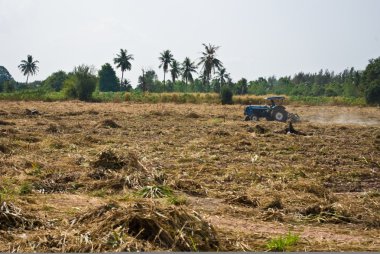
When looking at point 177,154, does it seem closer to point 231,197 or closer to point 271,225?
point 231,197

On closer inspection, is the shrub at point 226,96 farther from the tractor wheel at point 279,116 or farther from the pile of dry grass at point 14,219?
the pile of dry grass at point 14,219

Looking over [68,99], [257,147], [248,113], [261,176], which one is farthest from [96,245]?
[68,99]

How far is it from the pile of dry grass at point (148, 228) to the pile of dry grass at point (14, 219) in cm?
49

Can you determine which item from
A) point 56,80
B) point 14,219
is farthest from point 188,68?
point 14,219

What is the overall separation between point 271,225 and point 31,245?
2.98m

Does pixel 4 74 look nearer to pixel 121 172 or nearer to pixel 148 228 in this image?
pixel 121 172

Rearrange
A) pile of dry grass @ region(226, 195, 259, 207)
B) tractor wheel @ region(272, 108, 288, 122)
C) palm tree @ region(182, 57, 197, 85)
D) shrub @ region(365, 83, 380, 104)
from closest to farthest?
pile of dry grass @ region(226, 195, 259, 207) < tractor wheel @ region(272, 108, 288, 122) < shrub @ region(365, 83, 380, 104) < palm tree @ region(182, 57, 197, 85)

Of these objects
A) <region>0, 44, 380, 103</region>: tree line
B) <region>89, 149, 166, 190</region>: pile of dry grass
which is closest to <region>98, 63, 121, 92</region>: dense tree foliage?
<region>0, 44, 380, 103</region>: tree line

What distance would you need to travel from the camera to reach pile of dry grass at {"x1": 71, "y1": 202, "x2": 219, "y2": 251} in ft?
13.6

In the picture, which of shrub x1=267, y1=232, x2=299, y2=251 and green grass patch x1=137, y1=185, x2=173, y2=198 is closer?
shrub x1=267, y1=232, x2=299, y2=251

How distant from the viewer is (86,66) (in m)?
51.7

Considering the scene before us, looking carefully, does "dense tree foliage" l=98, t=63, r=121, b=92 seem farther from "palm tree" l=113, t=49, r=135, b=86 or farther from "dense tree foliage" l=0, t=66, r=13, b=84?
"dense tree foliage" l=0, t=66, r=13, b=84

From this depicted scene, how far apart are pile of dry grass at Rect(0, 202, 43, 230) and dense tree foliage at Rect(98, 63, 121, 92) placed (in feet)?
285

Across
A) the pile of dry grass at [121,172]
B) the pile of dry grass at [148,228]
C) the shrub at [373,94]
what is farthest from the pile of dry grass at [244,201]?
the shrub at [373,94]
